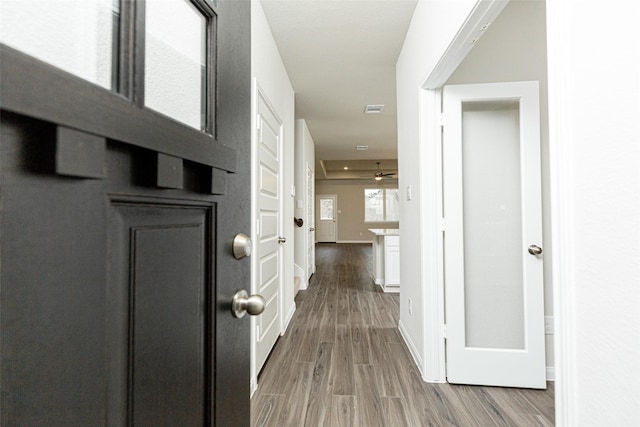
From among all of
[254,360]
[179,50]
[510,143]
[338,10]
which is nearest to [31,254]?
[179,50]

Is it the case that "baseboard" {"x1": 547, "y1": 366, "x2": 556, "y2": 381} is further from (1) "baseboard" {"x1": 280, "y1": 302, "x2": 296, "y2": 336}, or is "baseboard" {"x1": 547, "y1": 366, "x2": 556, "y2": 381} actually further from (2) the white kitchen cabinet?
(2) the white kitchen cabinet

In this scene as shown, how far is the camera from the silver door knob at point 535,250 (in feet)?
6.44

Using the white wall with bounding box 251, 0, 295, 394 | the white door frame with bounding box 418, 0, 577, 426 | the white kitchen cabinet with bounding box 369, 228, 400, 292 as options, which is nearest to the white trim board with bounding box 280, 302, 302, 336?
the white wall with bounding box 251, 0, 295, 394

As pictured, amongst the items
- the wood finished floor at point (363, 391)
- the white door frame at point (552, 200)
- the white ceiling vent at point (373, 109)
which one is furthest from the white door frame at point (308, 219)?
the white door frame at point (552, 200)

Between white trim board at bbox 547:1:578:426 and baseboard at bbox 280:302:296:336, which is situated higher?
white trim board at bbox 547:1:578:426

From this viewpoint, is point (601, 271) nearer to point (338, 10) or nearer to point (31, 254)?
point (31, 254)

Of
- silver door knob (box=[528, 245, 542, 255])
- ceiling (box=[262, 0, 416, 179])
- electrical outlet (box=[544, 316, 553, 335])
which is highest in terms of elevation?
ceiling (box=[262, 0, 416, 179])

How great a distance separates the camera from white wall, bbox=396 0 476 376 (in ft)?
5.76

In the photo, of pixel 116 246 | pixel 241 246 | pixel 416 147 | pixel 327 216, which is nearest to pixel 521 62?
pixel 416 147

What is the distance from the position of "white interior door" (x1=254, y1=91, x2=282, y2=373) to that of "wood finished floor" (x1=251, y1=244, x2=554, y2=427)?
0.22 metres

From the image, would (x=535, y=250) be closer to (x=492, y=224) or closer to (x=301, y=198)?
(x=492, y=224)

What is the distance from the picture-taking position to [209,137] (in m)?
0.55

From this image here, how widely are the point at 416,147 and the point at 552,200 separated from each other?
4.82 ft

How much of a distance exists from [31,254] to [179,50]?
0.38m
